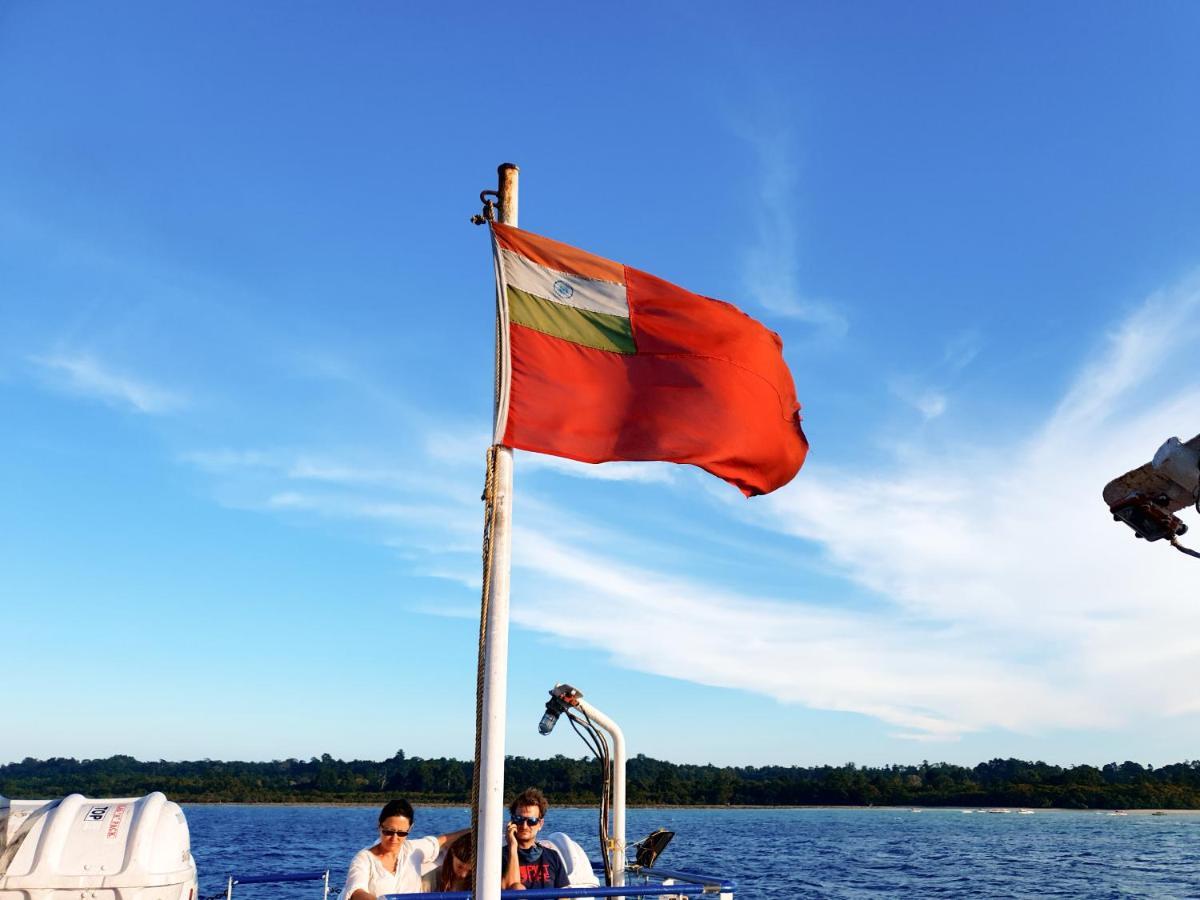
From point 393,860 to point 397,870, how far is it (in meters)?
0.10

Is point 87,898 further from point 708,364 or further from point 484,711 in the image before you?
point 708,364

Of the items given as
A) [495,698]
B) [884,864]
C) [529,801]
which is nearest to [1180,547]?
[495,698]

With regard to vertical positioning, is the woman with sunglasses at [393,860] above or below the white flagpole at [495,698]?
below

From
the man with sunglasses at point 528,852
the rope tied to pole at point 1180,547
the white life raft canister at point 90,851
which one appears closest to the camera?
the rope tied to pole at point 1180,547

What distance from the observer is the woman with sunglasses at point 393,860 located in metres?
8.96

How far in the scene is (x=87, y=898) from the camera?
7887mm

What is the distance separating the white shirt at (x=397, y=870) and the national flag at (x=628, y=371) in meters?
4.39

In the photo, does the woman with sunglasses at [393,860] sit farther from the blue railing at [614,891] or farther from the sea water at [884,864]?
the sea water at [884,864]

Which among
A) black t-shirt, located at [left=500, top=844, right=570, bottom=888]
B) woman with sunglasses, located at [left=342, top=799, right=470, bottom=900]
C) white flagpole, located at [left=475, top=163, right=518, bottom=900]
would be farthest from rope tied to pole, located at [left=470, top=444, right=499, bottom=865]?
black t-shirt, located at [left=500, top=844, right=570, bottom=888]

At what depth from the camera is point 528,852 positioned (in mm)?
10266

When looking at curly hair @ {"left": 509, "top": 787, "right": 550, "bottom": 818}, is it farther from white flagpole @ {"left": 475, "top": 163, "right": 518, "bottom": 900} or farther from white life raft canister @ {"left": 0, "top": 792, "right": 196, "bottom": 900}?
white flagpole @ {"left": 475, "top": 163, "right": 518, "bottom": 900}

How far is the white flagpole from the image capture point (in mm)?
6469

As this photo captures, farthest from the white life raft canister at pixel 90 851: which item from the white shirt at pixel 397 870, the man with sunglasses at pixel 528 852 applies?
the man with sunglasses at pixel 528 852

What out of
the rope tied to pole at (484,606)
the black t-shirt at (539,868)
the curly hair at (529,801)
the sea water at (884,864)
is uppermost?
the rope tied to pole at (484,606)
